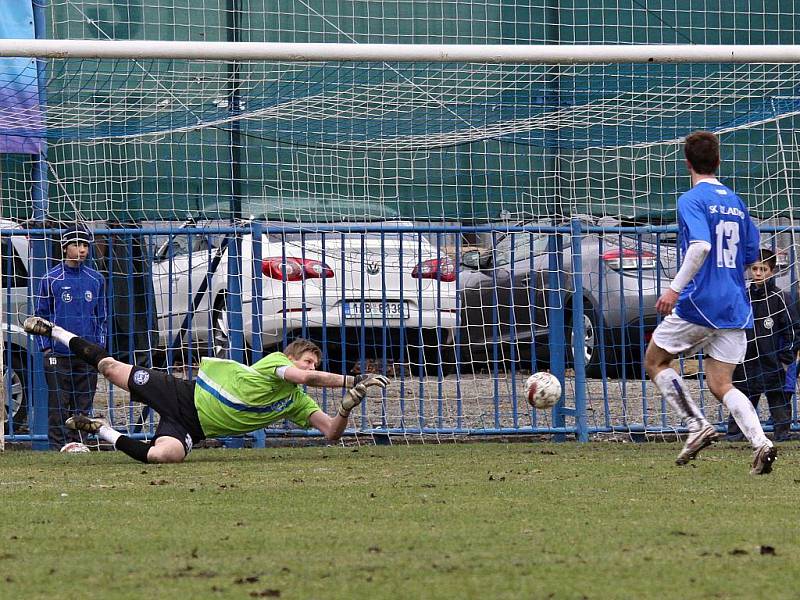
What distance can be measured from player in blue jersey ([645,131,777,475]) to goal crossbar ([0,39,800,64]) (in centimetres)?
187

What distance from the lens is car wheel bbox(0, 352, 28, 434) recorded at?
10000 millimetres

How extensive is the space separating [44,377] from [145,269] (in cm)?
110

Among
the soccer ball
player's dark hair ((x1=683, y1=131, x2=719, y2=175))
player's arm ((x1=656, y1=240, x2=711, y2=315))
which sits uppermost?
player's dark hair ((x1=683, y1=131, x2=719, y2=175))

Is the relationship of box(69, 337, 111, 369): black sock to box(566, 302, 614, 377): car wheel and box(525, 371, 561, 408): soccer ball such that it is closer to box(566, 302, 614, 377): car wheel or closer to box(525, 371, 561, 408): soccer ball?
box(525, 371, 561, 408): soccer ball

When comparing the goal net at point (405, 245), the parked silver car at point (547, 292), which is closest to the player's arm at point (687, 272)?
the goal net at point (405, 245)

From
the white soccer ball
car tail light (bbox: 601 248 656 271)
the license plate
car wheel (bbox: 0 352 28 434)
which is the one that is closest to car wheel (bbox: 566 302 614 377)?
car tail light (bbox: 601 248 656 271)

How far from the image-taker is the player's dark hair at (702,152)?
7.43 m

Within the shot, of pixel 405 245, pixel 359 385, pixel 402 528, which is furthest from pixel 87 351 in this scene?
pixel 402 528

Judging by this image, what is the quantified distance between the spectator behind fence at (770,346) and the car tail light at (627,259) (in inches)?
30.8

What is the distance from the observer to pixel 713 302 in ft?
24.3

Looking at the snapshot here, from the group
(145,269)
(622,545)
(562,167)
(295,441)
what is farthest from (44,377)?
(622,545)

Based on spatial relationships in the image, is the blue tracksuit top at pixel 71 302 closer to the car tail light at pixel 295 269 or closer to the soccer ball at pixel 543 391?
the car tail light at pixel 295 269

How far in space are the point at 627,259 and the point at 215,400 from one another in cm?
361

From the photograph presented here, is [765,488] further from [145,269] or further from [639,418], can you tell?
[145,269]
